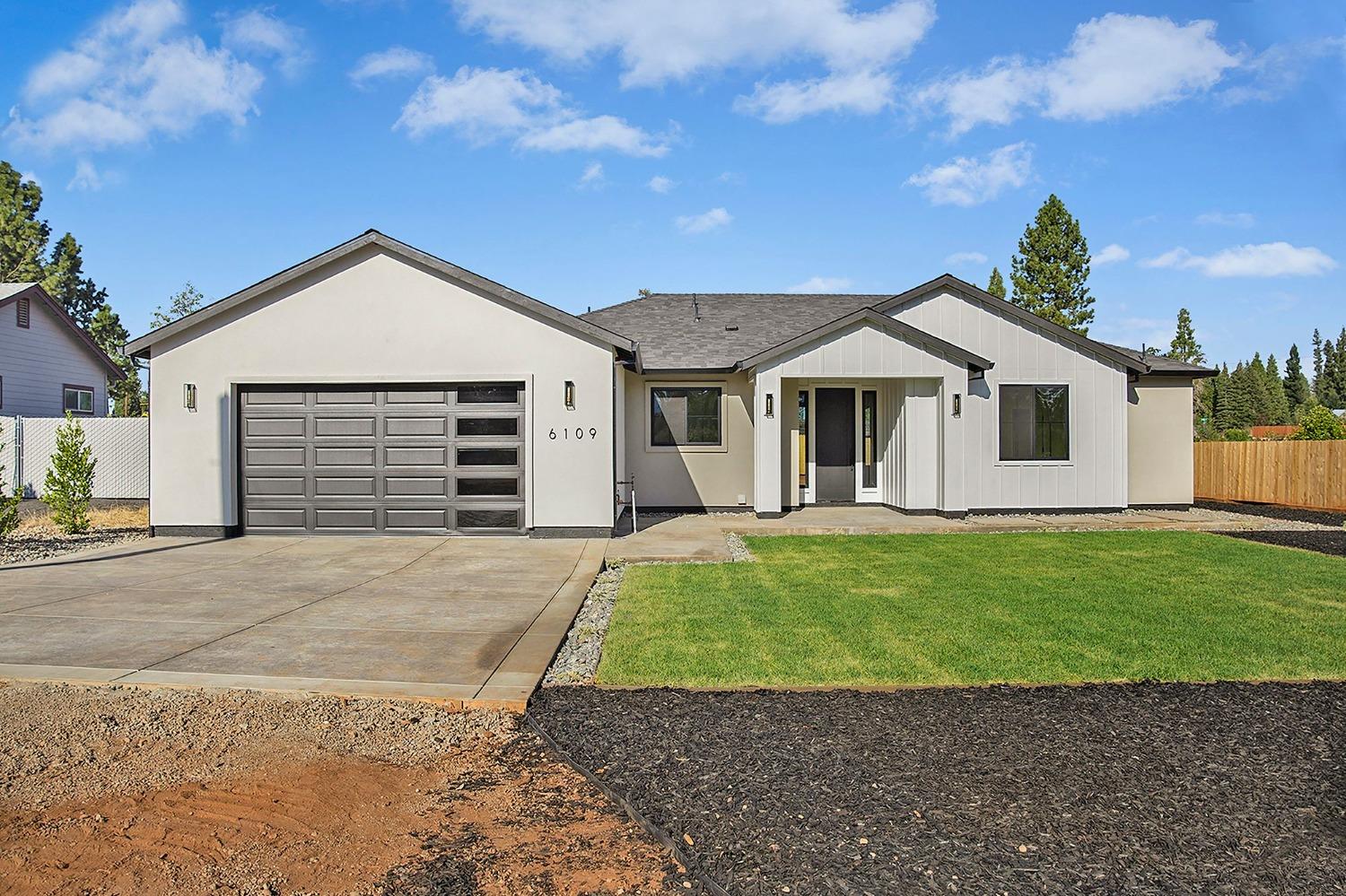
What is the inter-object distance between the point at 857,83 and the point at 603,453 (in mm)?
8185

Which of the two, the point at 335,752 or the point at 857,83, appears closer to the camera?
the point at 335,752

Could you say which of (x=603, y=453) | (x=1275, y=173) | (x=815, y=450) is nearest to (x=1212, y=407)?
(x=1275, y=173)

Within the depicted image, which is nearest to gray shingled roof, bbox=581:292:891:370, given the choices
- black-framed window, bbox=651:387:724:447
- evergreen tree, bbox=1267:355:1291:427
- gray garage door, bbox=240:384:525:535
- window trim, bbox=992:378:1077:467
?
black-framed window, bbox=651:387:724:447

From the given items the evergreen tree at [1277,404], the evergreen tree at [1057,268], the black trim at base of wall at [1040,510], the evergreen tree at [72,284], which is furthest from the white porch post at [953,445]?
the evergreen tree at [1277,404]

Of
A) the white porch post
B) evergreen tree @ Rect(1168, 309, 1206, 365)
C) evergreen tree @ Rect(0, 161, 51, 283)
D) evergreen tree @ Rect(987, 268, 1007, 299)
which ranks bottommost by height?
the white porch post

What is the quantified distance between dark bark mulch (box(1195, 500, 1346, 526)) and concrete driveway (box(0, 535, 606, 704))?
1270cm

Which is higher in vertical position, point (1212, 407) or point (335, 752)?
point (1212, 407)

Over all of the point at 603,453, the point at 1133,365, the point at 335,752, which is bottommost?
the point at 335,752

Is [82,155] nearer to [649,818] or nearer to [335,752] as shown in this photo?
[335,752]

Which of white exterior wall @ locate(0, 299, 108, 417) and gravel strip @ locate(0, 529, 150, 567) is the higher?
white exterior wall @ locate(0, 299, 108, 417)

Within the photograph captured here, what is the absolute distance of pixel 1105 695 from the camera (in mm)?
4574

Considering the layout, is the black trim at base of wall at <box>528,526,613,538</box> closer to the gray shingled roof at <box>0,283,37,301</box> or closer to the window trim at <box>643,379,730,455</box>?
the window trim at <box>643,379,730,455</box>

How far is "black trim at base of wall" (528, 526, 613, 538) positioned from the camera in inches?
450

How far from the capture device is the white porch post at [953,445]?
13.1 metres
